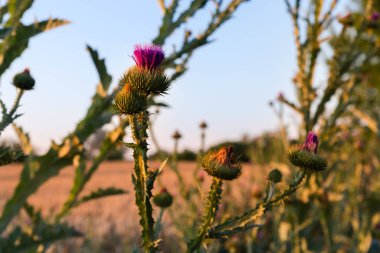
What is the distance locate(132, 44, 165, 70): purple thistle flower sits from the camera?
1442 millimetres

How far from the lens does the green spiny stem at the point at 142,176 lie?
4.46ft

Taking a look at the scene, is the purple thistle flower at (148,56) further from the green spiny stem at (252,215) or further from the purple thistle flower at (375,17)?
the purple thistle flower at (375,17)

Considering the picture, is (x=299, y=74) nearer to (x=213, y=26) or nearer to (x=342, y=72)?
(x=342, y=72)

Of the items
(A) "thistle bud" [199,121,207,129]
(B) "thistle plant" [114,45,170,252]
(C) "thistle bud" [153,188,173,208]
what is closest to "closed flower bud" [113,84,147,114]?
(B) "thistle plant" [114,45,170,252]

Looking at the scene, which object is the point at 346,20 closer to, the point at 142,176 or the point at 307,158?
the point at 307,158

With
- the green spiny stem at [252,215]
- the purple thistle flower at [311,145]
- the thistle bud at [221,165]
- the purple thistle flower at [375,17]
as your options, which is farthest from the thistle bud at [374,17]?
the thistle bud at [221,165]

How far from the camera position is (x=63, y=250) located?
6.48 meters

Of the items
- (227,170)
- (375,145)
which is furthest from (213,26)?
(375,145)

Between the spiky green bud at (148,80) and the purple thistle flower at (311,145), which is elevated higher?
the spiky green bud at (148,80)

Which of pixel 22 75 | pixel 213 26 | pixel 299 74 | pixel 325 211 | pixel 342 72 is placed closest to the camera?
pixel 22 75

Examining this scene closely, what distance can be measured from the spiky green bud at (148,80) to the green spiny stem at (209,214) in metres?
0.39

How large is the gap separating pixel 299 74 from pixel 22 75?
2.24m

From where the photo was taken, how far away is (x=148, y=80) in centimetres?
139

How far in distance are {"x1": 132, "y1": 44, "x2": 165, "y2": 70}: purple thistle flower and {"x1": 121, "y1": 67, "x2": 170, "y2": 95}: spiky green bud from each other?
0.06 feet
